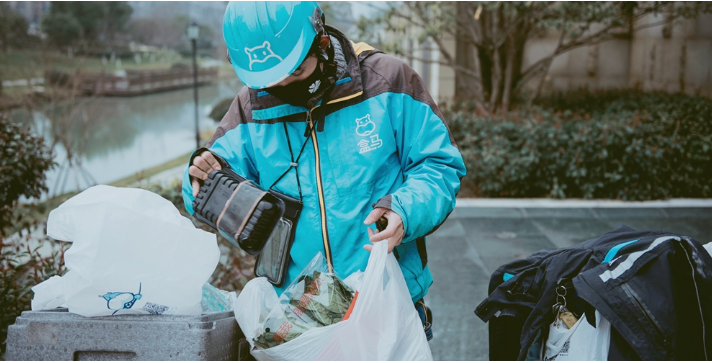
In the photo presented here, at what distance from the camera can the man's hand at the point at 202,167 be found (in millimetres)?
1762

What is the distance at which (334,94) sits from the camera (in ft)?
5.82

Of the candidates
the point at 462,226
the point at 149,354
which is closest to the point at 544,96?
the point at 462,226

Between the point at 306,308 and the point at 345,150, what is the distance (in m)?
0.52

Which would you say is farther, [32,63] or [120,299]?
[32,63]

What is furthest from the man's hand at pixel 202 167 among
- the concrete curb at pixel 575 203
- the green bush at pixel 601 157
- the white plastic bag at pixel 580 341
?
the green bush at pixel 601 157

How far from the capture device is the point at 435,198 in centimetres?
→ 166

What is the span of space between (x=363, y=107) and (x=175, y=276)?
0.79m

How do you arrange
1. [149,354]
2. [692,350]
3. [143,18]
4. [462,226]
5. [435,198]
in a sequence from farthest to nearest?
[143,18] < [462,226] < [435,198] < [692,350] < [149,354]

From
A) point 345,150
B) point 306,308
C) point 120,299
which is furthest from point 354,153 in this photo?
point 120,299

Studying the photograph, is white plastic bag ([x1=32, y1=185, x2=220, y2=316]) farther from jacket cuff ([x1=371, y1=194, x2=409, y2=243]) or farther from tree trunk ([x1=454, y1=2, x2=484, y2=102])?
tree trunk ([x1=454, y1=2, x2=484, y2=102])

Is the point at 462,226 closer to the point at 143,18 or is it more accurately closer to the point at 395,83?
the point at 395,83

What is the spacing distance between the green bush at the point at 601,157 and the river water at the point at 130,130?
7.82 meters

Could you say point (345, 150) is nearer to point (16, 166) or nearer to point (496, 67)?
point (16, 166)

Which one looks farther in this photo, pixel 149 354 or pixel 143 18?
pixel 143 18
